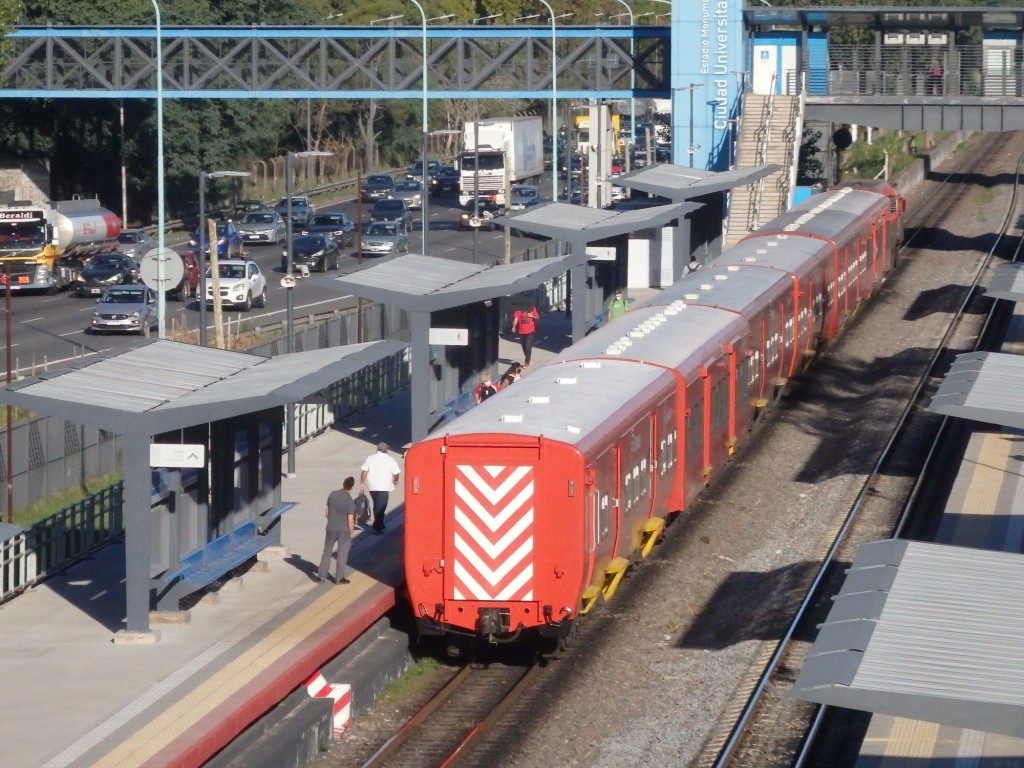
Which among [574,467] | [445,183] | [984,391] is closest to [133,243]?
[445,183]

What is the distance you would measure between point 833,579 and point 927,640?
9.28 meters

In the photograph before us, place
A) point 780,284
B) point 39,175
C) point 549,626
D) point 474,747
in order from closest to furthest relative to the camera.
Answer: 1. point 474,747
2. point 549,626
3. point 780,284
4. point 39,175

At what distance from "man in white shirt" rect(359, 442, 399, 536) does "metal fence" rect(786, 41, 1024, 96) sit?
108ft

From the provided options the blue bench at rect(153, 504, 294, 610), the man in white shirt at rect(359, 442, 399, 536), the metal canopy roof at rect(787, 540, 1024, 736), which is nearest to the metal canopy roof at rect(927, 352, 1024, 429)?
the metal canopy roof at rect(787, 540, 1024, 736)

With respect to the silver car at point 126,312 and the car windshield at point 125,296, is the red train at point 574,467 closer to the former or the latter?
the silver car at point 126,312

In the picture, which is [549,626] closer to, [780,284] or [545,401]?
[545,401]

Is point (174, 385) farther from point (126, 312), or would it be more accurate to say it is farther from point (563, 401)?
point (126, 312)

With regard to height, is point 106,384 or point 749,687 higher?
point 106,384

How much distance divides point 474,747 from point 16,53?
162ft

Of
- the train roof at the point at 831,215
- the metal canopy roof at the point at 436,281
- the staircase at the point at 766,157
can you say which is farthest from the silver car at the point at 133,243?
the metal canopy roof at the point at 436,281

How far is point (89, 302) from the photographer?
49344 millimetres

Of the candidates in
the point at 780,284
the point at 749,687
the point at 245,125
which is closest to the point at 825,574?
the point at 749,687

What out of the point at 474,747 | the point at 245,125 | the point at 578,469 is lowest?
the point at 474,747

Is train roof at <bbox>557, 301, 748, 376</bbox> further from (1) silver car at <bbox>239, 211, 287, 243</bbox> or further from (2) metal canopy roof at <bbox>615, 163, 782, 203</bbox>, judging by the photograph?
(1) silver car at <bbox>239, 211, 287, 243</bbox>
